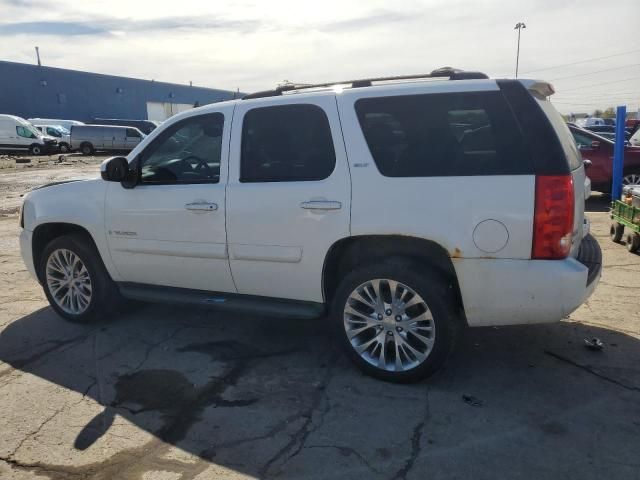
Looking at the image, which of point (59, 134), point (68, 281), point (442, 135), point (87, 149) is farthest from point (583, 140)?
point (59, 134)

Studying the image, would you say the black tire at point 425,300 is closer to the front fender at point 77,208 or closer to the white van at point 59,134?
the front fender at point 77,208

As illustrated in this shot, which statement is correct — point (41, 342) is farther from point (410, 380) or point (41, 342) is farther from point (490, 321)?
point (490, 321)

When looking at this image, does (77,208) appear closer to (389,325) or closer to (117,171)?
(117,171)

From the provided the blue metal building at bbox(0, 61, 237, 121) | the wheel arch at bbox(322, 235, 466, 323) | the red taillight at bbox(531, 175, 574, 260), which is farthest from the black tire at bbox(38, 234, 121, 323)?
the blue metal building at bbox(0, 61, 237, 121)

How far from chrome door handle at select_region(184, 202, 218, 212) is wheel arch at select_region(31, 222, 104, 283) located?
1297 millimetres

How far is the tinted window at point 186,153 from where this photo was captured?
4.27 metres

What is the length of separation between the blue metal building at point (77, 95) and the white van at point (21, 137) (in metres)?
15.9

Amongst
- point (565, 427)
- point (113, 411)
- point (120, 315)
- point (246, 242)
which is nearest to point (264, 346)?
point (246, 242)

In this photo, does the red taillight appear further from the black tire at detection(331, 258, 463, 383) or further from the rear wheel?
the rear wheel

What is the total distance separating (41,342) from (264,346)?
6.37ft

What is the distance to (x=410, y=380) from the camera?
3.72m

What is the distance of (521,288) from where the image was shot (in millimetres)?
3330

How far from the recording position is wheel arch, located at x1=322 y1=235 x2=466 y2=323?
3.61 meters

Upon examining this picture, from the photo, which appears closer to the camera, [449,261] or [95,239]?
[449,261]
